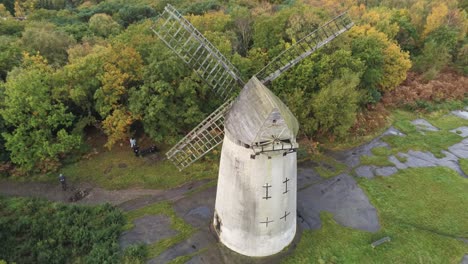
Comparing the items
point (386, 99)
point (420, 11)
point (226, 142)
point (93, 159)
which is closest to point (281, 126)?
point (226, 142)

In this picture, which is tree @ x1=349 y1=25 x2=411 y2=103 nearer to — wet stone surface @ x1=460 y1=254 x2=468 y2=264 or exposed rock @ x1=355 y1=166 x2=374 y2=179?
exposed rock @ x1=355 y1=166 x2=374 y2=179

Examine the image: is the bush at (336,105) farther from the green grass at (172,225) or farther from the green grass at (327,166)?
the green grass at (172,225)

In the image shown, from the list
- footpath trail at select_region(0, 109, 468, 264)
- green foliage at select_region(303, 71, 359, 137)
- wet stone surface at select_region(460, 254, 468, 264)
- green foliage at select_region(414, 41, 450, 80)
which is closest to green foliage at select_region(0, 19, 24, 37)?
footpath trail at select_region(0, 109, 468, 264)

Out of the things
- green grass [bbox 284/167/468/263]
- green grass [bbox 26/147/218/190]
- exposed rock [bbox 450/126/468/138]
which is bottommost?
green grass [bbox 26/147/218/190]

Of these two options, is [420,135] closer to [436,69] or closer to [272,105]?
[436,69]

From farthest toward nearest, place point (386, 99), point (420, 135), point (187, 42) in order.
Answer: point (386, 99), point (420, 135), point (187, 42)

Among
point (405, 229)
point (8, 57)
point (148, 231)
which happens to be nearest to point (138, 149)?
point (148, 231)

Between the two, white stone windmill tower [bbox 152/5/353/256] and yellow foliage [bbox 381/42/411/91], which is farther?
yellow foliage [bbox 381/42/411/91]
